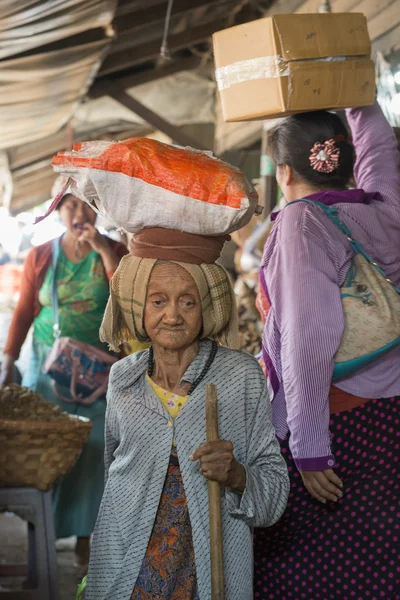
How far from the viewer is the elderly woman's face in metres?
2.61

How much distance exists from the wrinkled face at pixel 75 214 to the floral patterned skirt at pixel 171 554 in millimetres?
3308

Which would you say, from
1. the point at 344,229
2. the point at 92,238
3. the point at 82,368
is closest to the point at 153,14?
the point at 92,238

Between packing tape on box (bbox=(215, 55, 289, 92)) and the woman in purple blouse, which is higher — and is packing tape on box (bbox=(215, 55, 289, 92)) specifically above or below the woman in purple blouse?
above

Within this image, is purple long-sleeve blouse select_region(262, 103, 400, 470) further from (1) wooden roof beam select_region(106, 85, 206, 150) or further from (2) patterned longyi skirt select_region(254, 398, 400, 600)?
(1) wooden roof beam select_region(106, 85, 206, 150)

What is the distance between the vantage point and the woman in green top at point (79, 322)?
5492 mm

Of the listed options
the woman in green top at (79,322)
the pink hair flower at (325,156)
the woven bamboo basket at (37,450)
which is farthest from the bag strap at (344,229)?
the woman in green top at (79,322)

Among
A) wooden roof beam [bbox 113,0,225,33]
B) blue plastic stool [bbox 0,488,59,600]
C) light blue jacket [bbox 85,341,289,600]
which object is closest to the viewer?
light blue jacket [bbox 85,341,289,600]

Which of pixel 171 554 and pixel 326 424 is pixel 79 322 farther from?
pixel 171 554

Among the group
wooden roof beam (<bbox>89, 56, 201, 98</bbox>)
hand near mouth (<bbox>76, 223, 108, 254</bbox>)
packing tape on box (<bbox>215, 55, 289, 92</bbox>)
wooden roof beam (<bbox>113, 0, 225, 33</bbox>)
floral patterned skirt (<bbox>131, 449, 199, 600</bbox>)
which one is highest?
wooden roof beam (<bbox>113, 0, 225, 33</bbox>)

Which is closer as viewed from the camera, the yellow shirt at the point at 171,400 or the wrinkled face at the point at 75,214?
the yellow shirt at the point at 171,400

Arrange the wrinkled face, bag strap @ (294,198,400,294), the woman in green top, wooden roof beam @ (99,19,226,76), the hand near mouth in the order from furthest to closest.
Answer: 1. wooden roof beam @ (99,19,226,76)
2. the wrinkled face
3. the hand near mouth
4. the woman in green top
5. bag strap @ (294,198,400,294)

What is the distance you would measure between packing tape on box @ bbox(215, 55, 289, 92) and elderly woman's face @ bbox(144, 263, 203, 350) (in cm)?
106

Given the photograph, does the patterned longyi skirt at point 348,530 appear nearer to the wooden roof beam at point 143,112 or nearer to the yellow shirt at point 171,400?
the yellow shirt at point 171,400

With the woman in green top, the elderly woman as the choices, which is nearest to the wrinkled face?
the woman in green top
